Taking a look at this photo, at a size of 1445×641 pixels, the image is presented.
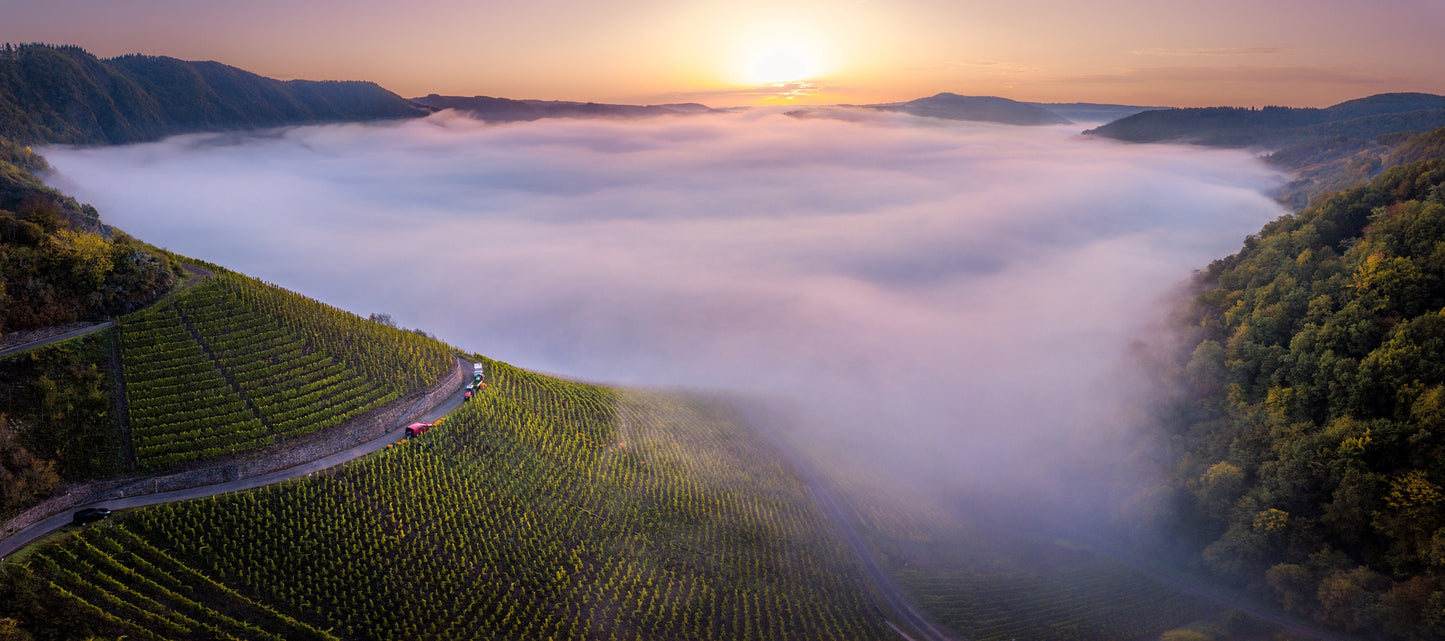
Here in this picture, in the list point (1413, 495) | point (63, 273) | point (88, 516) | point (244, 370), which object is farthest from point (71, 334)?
point (1413, 495)

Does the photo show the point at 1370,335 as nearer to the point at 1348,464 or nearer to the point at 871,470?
the point at 1348,464

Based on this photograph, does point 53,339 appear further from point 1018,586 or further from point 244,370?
point 1018,586

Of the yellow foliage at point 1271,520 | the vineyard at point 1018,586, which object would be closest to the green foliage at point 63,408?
the vineyard at point 1018,586

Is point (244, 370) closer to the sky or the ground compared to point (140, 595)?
closer to the sky

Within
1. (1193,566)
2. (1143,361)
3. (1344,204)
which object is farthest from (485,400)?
(1344,204)

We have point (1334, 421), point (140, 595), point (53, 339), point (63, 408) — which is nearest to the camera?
point (140, 595)

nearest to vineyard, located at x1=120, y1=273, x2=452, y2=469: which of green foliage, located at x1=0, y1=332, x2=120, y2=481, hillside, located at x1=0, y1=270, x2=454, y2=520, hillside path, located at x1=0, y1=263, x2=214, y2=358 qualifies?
hillside, located at x1=0, y1=270, x2=454, y2=520
